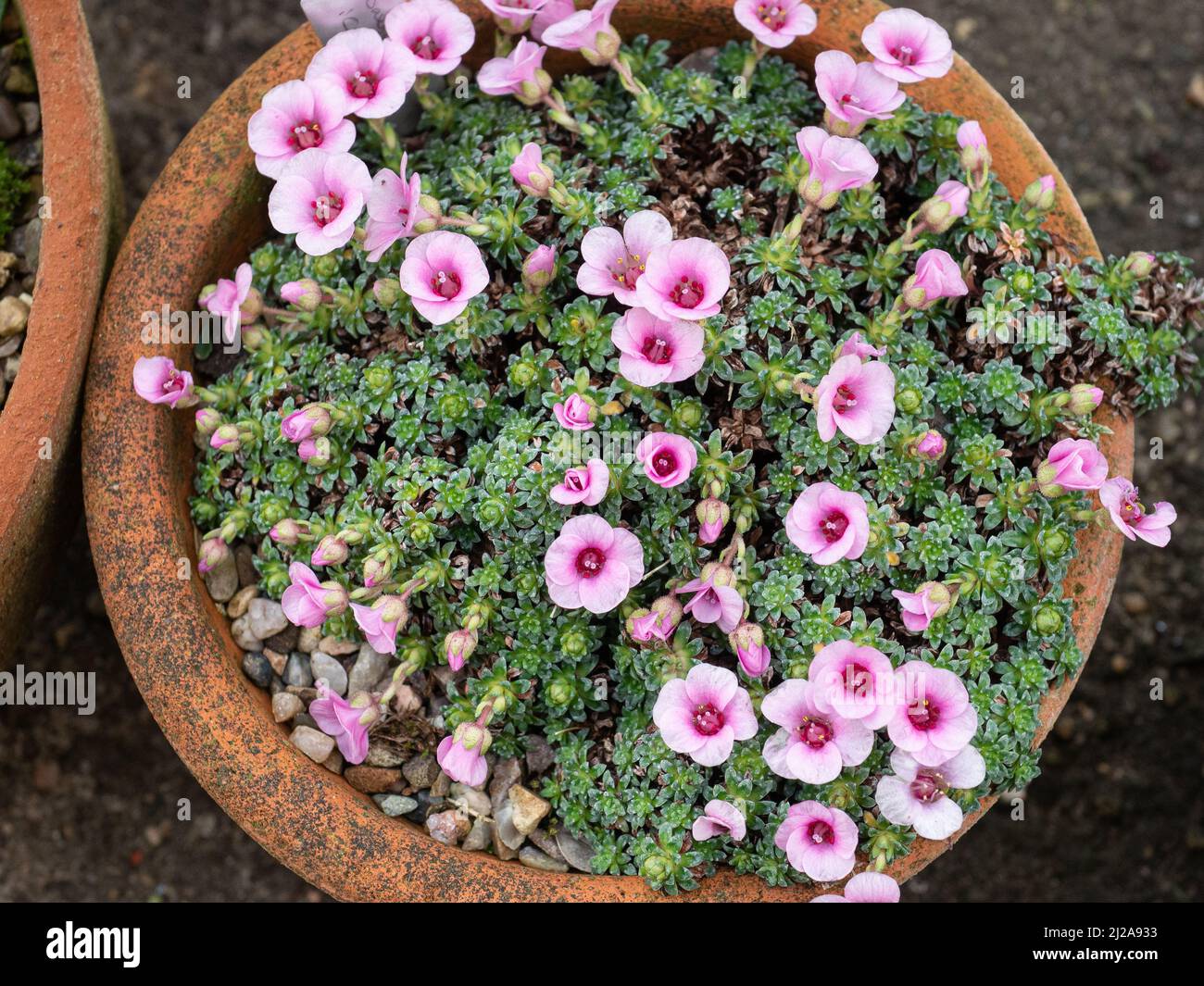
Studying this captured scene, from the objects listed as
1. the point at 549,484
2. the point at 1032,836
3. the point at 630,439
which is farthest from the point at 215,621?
the point at 1032,836

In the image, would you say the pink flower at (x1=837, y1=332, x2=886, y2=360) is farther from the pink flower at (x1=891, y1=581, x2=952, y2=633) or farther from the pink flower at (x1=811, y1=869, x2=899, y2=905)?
the pink flower at (x1=811, y1=869, x2=899, y2=905)

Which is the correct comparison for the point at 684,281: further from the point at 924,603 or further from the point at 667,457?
the point at 924,603

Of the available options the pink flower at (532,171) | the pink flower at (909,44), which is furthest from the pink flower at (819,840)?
the pink flower at (909,44)

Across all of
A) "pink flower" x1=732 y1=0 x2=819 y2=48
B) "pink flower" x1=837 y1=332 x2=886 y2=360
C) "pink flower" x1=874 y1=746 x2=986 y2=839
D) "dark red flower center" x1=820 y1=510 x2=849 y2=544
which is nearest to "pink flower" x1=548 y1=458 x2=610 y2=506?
"dark red flower center" x1=820 y1=510 x2=849 y2=544
